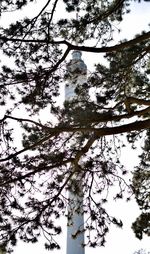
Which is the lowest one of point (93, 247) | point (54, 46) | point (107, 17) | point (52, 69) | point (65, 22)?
point (93, 247)

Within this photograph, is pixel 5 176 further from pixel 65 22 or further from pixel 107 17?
pixel 107 17

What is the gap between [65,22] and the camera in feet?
12.7

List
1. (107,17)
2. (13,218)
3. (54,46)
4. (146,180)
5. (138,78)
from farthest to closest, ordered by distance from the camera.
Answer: (146,180)
(138,78)
(107,17)
(54,46)
(13,218)

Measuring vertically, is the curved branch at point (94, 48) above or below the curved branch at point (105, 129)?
above

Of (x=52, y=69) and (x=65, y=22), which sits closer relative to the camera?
(x=52, y=69)

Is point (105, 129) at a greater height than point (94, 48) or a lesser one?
lesser

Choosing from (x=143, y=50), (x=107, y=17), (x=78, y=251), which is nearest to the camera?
(x=143, y=50)

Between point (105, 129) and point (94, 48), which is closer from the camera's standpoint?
point (94, 48)

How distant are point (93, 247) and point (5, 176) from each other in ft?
4.14

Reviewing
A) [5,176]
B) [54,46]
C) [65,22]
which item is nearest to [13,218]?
[5,176]

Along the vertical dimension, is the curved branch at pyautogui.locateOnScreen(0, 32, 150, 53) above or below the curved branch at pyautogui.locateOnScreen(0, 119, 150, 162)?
above

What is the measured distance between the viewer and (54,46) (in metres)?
3.69

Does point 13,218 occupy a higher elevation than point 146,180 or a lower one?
lower

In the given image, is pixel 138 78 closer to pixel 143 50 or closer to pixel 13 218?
pixel 143 50
